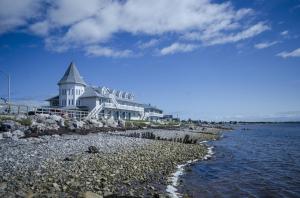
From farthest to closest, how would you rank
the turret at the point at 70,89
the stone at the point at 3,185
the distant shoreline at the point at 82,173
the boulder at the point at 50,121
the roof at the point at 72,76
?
the roof at the point at 72,76 < the turret at the point at 70,89 < the boulder at the point at 50,121 < the distant shoreline at the point at 82,173 < the stone at the point at 3,185

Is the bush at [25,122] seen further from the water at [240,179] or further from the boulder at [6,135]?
the water at [240,179]

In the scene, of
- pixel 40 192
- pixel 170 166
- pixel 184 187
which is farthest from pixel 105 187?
pixel 170 166

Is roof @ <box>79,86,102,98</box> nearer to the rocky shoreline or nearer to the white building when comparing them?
the white building

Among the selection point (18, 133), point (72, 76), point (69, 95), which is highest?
point (72, 76)

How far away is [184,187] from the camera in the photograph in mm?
14359

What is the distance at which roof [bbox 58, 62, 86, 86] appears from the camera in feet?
222

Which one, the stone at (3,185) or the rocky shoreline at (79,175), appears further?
the rocky shoreline at (79,175)

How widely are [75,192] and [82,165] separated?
12.8 feet

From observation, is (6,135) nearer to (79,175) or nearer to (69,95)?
(79,175)

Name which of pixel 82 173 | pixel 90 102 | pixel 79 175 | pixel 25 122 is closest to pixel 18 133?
pixel 25 122

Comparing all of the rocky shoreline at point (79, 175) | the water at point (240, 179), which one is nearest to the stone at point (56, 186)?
the rocky shoreline at point (79, 175)

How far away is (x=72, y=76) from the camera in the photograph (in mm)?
68625

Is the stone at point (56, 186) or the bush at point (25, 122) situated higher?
the bush at point (25, 122)

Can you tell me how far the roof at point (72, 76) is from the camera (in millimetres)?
67750
